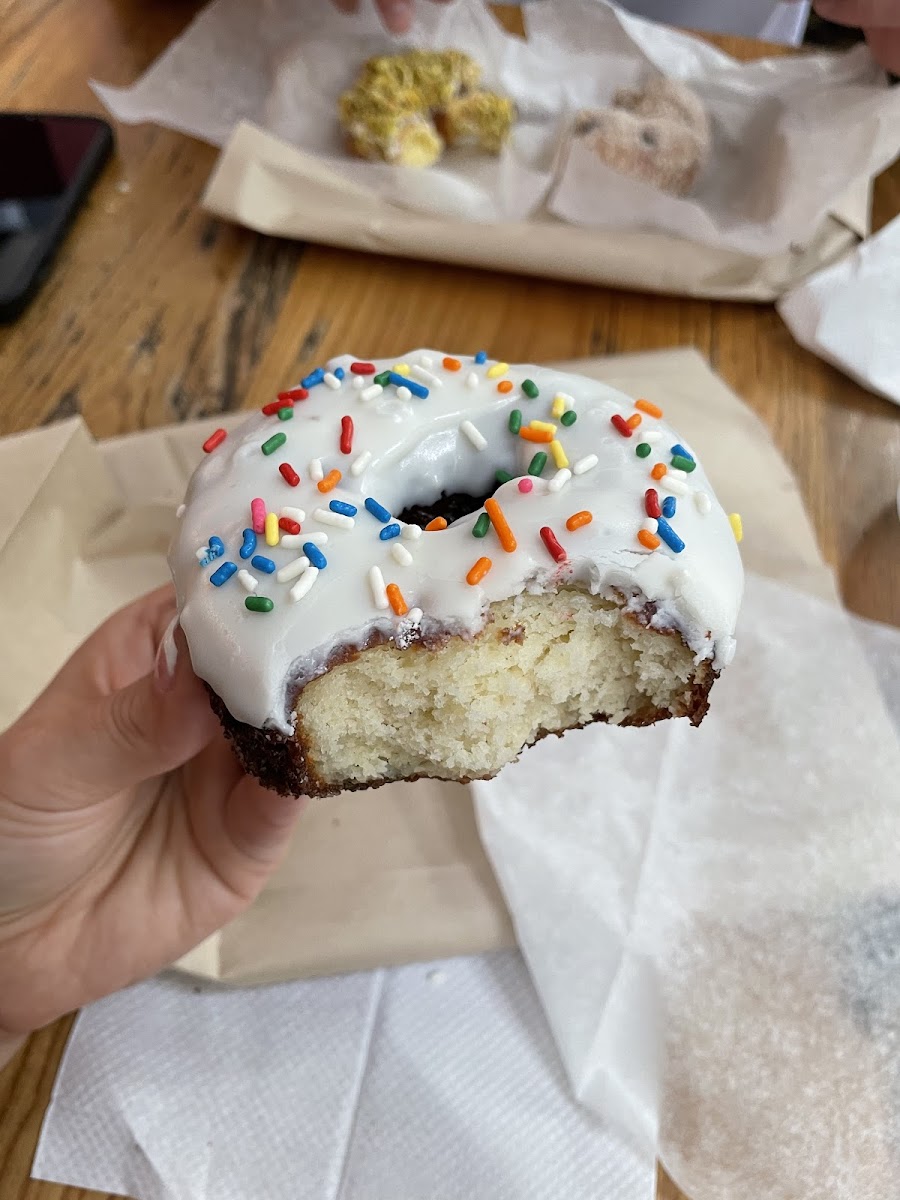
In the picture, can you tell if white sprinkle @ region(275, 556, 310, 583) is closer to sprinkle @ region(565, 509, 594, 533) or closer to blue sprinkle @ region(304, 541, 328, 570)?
blue sprinkle @ region(304, 541, 328, 570)

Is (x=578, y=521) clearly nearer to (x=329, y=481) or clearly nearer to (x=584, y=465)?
(x=584, y=465)

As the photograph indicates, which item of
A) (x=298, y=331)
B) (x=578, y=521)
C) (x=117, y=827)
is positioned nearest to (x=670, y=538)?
(x=578, y=521)

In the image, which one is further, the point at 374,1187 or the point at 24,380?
the point at 24,380

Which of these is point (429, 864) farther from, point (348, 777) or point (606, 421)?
point (606, 421)

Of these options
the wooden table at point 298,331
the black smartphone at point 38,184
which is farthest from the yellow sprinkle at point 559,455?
the black smartphone at point 38,184

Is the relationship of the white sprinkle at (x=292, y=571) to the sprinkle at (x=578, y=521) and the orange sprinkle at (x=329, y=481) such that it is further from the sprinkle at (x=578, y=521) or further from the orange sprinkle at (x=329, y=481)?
the sprinkle at (x=578, y=521)

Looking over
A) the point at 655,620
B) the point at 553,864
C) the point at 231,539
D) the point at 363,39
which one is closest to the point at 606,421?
the point at 655,620

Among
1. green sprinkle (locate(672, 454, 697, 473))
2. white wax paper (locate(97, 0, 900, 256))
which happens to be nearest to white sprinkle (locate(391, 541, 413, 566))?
green sprinkle (locate(672, 454, 697, 473))

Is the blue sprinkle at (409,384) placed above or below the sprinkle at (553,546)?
above
